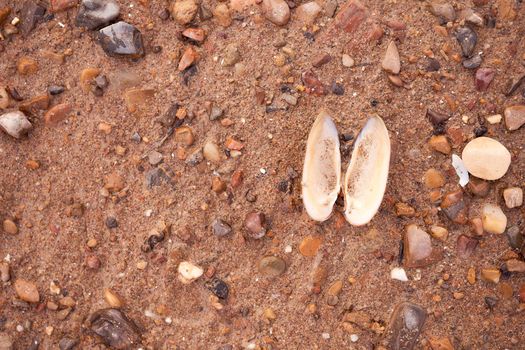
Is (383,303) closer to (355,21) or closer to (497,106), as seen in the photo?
(497,106)

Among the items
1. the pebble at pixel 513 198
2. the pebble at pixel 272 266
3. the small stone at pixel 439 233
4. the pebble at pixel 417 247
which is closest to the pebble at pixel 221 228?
the pebble at pixel 272 266

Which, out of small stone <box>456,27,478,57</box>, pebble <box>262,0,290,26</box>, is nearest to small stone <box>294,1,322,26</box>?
pebble <box>262,0,290,26</box>

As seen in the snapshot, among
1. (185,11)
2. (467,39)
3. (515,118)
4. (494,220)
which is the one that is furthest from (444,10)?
(185,11)

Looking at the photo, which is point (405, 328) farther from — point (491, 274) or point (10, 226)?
point (10, 226)

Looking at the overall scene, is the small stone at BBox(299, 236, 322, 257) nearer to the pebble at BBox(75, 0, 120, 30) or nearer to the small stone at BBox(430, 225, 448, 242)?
the small stone at BBox(430, 225, 448, 242)

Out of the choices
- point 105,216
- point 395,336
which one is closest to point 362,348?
point 395,336
